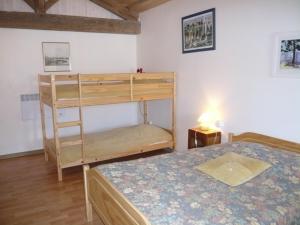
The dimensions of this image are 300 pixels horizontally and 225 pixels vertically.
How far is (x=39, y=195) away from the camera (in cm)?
301

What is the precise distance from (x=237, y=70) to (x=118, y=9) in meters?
2.71

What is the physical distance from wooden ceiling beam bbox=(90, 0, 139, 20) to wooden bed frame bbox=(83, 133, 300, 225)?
125 inches

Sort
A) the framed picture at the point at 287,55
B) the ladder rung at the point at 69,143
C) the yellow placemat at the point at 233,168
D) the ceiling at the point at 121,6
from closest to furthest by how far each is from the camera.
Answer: the yellow placemat at the point at 233,168
the framed picture at the point at 287,55
the ladder rung at the point at 69,143
the ceiling at the point at 121,6

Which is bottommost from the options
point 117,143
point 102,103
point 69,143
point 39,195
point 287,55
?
point 39,195

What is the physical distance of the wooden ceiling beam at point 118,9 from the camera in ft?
15.3

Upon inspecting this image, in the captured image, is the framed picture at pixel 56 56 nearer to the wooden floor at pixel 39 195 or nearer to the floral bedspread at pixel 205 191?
the wooden floor at pixel 39 195

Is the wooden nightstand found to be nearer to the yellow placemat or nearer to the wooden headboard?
the wooden headboard

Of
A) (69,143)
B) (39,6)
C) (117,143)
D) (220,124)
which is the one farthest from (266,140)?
(39,6)

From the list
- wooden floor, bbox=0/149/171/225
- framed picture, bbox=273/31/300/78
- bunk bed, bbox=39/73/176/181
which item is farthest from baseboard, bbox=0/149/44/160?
framed picture, bbox=273/31/300/78

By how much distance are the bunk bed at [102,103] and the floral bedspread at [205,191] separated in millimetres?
1343

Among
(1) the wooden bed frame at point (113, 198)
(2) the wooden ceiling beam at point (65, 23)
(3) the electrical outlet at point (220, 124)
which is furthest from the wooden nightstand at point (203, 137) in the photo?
(2) the wooden ceiling beam at point (65, 23)

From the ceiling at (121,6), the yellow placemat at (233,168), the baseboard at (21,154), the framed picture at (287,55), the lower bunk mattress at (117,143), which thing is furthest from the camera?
the baseboard at (21,154)

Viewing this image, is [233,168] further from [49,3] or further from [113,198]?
Result: [49,3]

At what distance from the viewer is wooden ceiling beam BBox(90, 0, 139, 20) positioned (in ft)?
15.3
